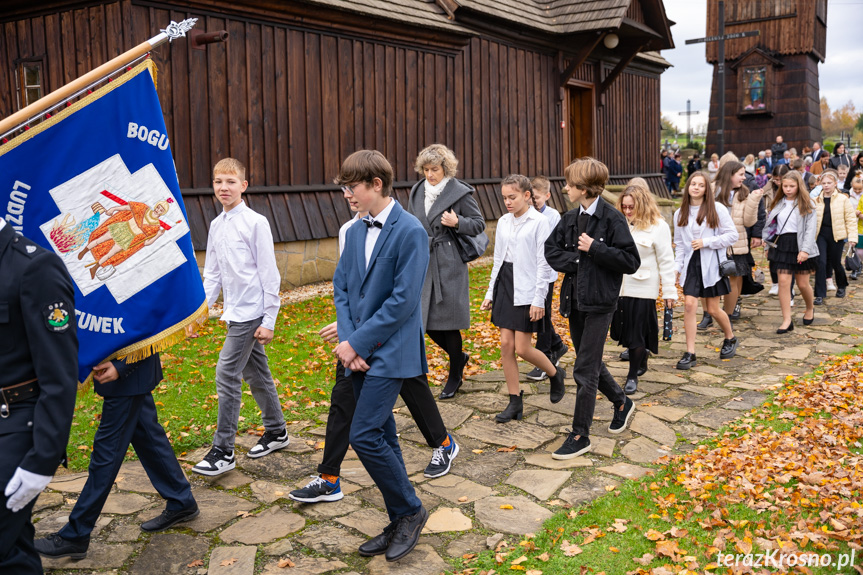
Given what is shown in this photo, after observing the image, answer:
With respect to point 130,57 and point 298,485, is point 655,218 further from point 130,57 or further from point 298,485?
point 130,57

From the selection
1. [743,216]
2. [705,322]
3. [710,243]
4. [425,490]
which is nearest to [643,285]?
[710,243]

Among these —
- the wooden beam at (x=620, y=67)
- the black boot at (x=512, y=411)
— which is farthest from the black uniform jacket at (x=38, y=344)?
the wooden beam at (x=620, y=67)

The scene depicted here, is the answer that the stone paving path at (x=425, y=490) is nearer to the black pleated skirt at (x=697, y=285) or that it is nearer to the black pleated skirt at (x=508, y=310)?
the black pleated skirt at (x=508, y=310)

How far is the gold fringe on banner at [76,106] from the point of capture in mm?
3479

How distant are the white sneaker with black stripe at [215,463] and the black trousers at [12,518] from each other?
7.15ft

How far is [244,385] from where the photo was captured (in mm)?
7645

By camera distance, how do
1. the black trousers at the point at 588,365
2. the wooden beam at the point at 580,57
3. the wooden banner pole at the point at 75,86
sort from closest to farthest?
the wooden banner pole at the point at 75,86 → the black trousers at the point at 588,365 → the wooden beam at the point at 580,57

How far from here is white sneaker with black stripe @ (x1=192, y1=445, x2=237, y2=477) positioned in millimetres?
5176

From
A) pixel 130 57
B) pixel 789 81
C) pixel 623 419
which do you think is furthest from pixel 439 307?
pixel 789 81

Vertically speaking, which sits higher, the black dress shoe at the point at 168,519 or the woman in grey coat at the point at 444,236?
the woman in grey coat at the point at 444,236

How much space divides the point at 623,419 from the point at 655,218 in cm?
213

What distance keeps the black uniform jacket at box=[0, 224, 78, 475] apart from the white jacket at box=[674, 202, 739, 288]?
6.65 m

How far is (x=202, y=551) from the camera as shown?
417cm

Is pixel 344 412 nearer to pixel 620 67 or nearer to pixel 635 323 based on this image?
pixel 635 323
